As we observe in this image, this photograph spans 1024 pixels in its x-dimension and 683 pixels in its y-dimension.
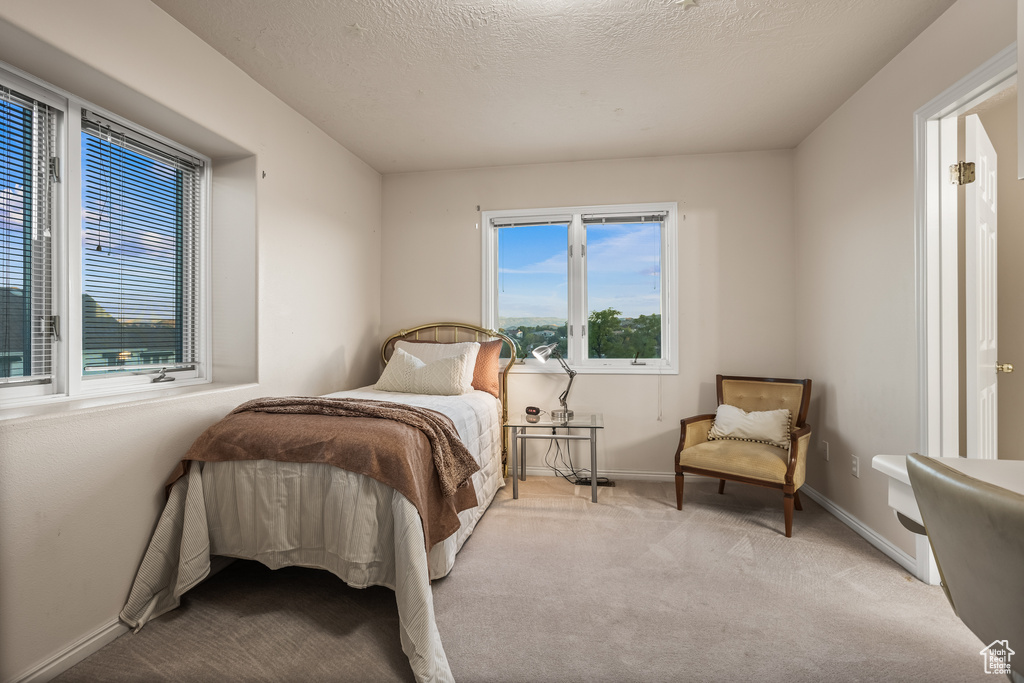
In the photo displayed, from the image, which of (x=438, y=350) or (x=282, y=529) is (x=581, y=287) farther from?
(x=282, y=529)

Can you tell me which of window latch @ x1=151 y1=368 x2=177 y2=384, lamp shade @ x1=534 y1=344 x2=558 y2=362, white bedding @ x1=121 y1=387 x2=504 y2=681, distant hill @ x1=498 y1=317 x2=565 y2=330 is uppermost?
distant hill @ x1=498 y1=317 x2=565 y2=330

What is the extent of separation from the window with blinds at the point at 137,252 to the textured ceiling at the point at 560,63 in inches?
25.0

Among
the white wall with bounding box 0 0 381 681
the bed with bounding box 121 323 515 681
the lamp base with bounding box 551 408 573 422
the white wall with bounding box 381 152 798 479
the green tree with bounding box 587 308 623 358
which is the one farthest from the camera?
the green tree with bounding box 587 308 623 358

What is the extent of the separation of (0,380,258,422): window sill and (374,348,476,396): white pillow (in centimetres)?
98

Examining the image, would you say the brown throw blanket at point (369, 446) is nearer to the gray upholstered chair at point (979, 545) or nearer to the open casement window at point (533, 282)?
the gray upholstered chair at point (979, 545)

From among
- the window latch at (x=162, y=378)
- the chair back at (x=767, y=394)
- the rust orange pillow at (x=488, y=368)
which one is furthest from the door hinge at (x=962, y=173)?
the window latch at (x=162, y=378)

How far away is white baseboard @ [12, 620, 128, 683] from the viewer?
1542 mm

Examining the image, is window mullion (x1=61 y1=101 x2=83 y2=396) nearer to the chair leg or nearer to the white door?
the chair leg

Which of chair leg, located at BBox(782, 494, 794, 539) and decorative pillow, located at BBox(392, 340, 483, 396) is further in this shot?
decorative pillow, located at BBox(392, 340, 483, 396)

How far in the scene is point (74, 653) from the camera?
1645 mm

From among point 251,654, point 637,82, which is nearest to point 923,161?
point 637,82

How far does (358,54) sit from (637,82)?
146 cm

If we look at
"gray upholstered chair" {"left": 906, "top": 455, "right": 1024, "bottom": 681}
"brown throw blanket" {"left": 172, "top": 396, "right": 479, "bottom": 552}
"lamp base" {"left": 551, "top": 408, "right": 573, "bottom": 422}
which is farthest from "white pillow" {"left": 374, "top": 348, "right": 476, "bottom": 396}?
"gray upholstered chair" {"left": 906, "top": 455, "right": 1024, "bottom": 681}

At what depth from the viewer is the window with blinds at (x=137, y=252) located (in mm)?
2029
